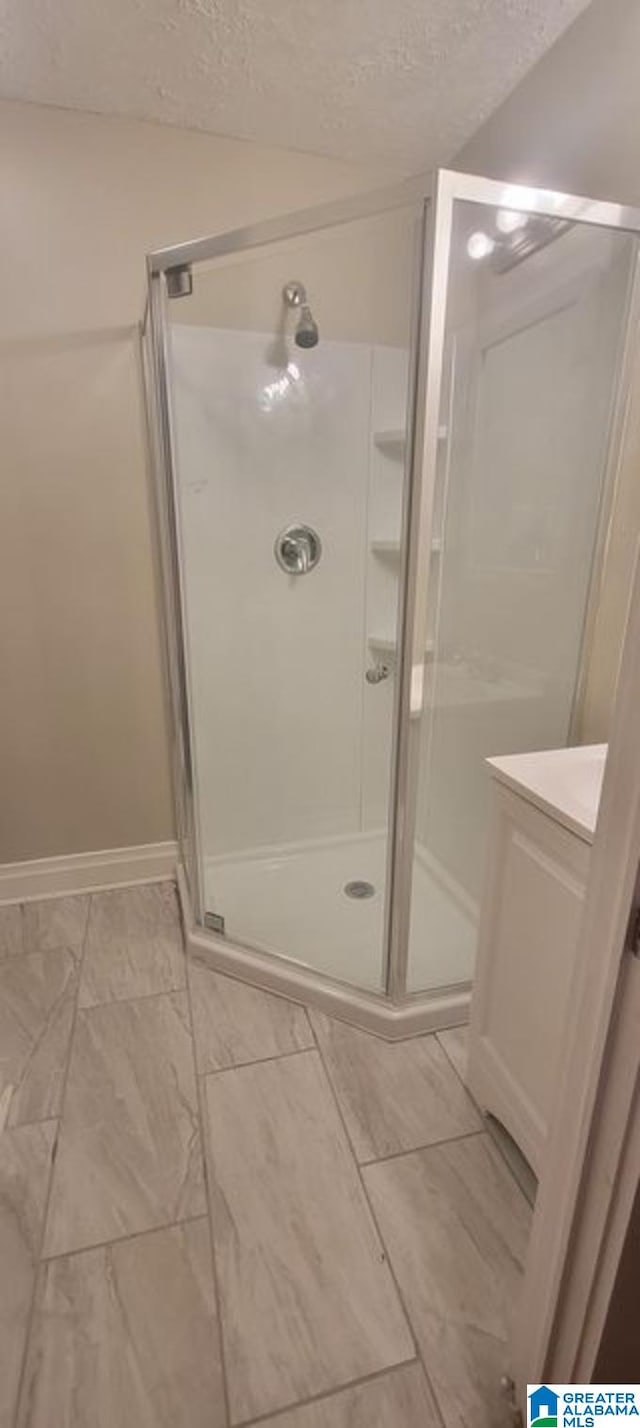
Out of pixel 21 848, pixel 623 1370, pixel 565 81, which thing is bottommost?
pixel 21 848

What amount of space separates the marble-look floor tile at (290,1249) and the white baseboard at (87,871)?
922 mm

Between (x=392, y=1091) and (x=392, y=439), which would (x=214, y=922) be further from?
(x=392, y=439)

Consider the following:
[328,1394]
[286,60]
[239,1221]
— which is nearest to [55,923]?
[239,1221]

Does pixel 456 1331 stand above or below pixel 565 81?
below

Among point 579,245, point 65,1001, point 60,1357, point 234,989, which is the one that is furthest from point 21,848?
point 579,245

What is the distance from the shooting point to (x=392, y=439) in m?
1.66

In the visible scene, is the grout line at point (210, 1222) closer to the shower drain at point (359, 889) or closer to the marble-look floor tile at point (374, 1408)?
→ the marble-look floor tile at point (374, 1408)

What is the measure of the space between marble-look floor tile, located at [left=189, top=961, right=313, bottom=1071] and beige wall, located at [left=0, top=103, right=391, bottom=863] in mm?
748

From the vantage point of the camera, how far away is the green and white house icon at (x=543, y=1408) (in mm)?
741

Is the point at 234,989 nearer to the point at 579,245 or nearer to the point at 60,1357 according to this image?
the point at 60,1357

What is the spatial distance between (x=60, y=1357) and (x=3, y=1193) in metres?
0.32

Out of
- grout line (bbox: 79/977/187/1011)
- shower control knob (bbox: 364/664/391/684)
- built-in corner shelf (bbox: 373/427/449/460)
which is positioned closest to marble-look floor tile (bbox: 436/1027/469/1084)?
grout line (bbox: 79/977/187/1011)

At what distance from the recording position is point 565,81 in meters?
1.37

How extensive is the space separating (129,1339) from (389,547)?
5.84ft
